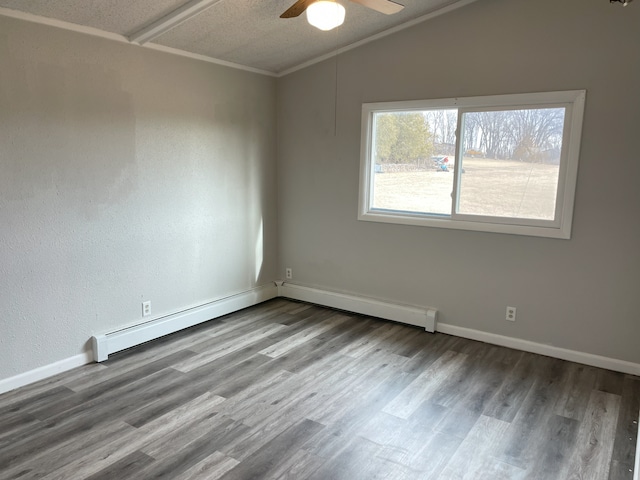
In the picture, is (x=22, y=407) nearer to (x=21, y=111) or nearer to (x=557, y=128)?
(x=21, y=111)

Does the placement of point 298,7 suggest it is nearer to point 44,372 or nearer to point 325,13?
point 325,13

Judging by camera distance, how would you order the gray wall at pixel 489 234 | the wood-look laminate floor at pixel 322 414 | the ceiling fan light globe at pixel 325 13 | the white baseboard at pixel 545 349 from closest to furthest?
the wood-look laminate floor at pixel 322 414, the ceiling fan light globe at pixel 325 13, the gray wall at pixel 489 234, the white baseboard at pixel 545 349

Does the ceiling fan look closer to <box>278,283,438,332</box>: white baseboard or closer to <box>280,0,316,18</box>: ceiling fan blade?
<box>280,0,316,18</box>: ceiling fan blade

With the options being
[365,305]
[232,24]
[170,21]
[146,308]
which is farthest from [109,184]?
[365,305]

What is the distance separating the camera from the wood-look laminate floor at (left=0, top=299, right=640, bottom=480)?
2.28m

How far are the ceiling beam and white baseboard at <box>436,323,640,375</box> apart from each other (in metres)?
3.16

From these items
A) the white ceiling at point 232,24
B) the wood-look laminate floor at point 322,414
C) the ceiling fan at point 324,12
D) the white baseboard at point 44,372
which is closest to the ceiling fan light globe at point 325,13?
the ceiling fan at point 324,12

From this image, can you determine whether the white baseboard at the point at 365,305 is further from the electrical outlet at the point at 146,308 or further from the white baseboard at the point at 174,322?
the electrical outlet at the point at 146,308

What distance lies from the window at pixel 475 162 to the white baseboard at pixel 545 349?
0.90 meters

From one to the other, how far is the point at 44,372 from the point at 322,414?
1939mm

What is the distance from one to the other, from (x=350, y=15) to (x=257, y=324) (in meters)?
2.77

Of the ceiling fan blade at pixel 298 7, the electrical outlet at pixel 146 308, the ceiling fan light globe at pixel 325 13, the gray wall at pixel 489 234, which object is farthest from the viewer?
the electrical outlet at pixel 146 308

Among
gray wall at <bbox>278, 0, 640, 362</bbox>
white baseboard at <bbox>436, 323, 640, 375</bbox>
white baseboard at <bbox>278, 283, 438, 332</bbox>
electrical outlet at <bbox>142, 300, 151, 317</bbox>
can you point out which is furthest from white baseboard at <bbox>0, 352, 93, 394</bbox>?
white baseboard at <bbox>436, 323, 640, 375</bbox>

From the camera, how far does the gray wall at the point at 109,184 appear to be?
2.89m
